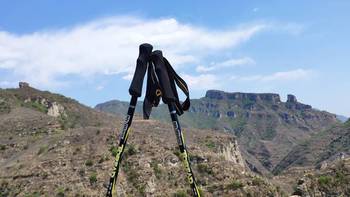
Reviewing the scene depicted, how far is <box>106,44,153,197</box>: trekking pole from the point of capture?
9.14 meters

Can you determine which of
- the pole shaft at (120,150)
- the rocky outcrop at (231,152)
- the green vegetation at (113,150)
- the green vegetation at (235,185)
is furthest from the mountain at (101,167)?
the pole shaft at (120,150)

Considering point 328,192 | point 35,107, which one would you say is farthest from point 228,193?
point 35,107

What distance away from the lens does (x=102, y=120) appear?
91.8 metres

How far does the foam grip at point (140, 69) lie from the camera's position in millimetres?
9188

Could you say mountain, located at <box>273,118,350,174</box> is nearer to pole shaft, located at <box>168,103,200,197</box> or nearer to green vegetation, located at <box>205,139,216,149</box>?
green vegetation, located at <box>205,139,216,149</box>

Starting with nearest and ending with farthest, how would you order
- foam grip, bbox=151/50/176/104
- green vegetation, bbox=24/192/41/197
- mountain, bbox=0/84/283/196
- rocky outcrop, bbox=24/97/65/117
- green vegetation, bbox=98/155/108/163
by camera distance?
foam grip, bbox=151/50/176/104 → green vegetation, bbox=24/192/41/197 → mountain, bbox=0/84/283/196 → green vegetation, bbox=98/155/108/163 → rocky outcrop, bbox=24/97/65/117

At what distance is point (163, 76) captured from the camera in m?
9.45

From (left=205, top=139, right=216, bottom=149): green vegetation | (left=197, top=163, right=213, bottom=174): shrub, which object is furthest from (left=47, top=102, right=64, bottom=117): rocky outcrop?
(left=197, top=163, right=213, bottom=174): shrub

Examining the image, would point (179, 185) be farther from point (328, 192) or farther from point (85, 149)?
point (328, 192)

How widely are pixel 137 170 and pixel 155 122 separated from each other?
28.0 meters

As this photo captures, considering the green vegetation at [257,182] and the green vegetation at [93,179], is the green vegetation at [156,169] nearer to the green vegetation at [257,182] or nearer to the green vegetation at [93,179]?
the green vegetation at [93,179]

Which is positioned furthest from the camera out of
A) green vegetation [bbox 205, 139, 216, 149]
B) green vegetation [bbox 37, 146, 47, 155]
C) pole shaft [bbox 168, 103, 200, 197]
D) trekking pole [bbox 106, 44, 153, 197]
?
green vegetation [bbox 205, 139, 216, 149]

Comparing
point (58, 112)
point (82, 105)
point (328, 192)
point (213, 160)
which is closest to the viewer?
point (328, 192)

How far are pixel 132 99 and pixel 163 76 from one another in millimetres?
808
